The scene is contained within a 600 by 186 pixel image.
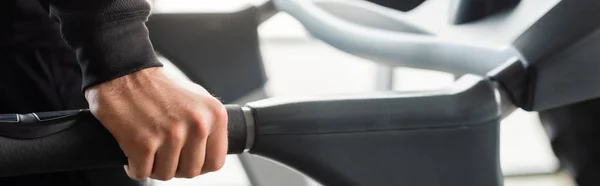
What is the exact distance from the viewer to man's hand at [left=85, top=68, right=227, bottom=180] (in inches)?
20.4

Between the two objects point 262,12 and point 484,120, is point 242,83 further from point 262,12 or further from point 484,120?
point 484,120

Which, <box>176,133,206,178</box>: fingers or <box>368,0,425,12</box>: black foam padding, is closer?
<box>176,133,206,178</box>: fingers

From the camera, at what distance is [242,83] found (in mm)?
1085

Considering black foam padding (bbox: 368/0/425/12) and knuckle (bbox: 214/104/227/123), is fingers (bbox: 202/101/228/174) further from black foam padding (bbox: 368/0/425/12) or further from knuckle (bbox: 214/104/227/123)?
black foam padding (bbox: 368/0/425/12)

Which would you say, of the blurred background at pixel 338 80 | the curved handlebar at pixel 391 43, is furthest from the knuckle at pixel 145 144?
the blurred background at pixel 338 80

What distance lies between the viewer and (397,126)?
56 cm

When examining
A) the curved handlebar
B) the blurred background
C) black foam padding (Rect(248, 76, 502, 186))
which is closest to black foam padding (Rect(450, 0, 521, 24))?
the curved handlebar

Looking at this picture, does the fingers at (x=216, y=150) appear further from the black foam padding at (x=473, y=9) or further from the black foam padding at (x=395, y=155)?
the black foam padding at (x=473, y=9)

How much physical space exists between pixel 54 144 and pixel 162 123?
8 centimetres

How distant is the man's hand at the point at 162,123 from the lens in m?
0.52

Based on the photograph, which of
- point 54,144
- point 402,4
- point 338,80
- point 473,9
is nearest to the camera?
point 54,144

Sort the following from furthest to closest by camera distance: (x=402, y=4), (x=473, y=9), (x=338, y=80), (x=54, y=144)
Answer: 1. (x=338, y=80)
2. (x=402, y=4)
3. (x=473, y=9)
4. (x=54, y=144)

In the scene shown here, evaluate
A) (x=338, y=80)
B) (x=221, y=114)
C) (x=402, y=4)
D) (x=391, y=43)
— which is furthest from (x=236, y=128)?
(x=338, y=80)

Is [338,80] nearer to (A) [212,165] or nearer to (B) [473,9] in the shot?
(B) [473,9]
